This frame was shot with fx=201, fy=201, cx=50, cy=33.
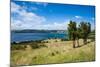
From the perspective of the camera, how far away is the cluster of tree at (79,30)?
2.64m

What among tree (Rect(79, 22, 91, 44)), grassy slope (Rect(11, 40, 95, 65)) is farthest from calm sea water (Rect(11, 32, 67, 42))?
tree (Rect(79, 22, 91, 44))

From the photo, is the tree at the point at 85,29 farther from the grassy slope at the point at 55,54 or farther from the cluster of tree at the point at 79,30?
the grassy slope at the point at 55,54

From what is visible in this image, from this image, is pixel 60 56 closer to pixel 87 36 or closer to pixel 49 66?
pixel 49 66

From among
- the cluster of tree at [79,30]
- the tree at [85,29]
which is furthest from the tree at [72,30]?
the tree at [85,29]

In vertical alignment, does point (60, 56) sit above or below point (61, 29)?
below

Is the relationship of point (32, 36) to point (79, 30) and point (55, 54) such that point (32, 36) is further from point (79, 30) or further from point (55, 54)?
point (79, 30)

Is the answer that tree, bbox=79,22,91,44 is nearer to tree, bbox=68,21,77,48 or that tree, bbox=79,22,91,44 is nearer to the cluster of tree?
the cluster of tree

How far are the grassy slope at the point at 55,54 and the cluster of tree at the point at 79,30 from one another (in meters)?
0.10

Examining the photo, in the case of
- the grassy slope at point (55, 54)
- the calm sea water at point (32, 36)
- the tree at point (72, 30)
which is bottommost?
the grassy slope at point (55, 54)

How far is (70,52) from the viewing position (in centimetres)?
263

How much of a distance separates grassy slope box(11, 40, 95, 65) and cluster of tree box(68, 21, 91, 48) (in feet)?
0.33
